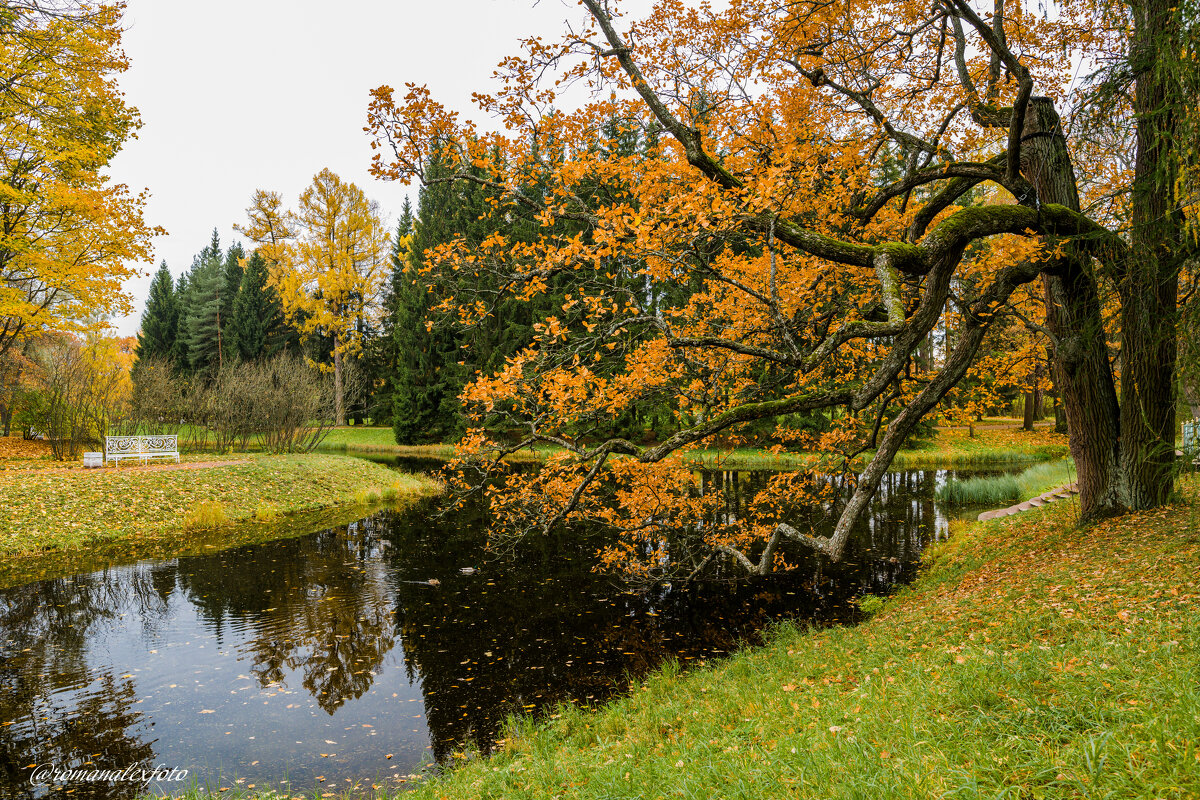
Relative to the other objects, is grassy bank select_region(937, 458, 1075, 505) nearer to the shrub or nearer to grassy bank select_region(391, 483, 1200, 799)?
grassy bank select_region(391, 483, 1200, 799)

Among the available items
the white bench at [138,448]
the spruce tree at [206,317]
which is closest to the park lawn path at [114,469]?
the white bench at [138,448]

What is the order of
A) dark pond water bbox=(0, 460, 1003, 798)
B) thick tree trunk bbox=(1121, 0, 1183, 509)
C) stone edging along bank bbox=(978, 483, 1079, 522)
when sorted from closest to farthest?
thick tree trunk bbox=(1121, 0, 1183, 509), dark pond water bbox=(0, 460, 1003, 798), stone edging along bank bbox=(978, 483, 1079, 522)

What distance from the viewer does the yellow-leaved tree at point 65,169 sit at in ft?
45.4

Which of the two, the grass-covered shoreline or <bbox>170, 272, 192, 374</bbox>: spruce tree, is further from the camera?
<bbox>170, 272, 192, 374</bbox>: spruce tree

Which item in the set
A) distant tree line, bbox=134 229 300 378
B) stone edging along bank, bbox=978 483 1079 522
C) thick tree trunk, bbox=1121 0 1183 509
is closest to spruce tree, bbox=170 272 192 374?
→ distant tree line, bbox=134 229 300 378

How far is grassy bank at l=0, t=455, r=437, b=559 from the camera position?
39.1 ft

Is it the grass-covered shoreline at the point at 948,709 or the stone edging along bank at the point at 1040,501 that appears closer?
the grass-covered shoreline at the point at 948,709

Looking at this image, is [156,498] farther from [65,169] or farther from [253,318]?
[253,318]

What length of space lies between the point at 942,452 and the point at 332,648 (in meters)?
24.7

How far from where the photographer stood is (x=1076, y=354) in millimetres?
7402

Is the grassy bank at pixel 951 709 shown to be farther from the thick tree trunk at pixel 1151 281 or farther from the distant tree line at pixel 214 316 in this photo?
the distant tree line at pixel 214 316

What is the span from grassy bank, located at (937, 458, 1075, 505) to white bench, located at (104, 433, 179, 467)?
21718mm

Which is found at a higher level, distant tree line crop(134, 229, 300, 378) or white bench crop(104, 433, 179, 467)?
distant tree line crop(134, 229, 300, 378)

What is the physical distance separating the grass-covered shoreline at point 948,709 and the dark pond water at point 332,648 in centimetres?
83
